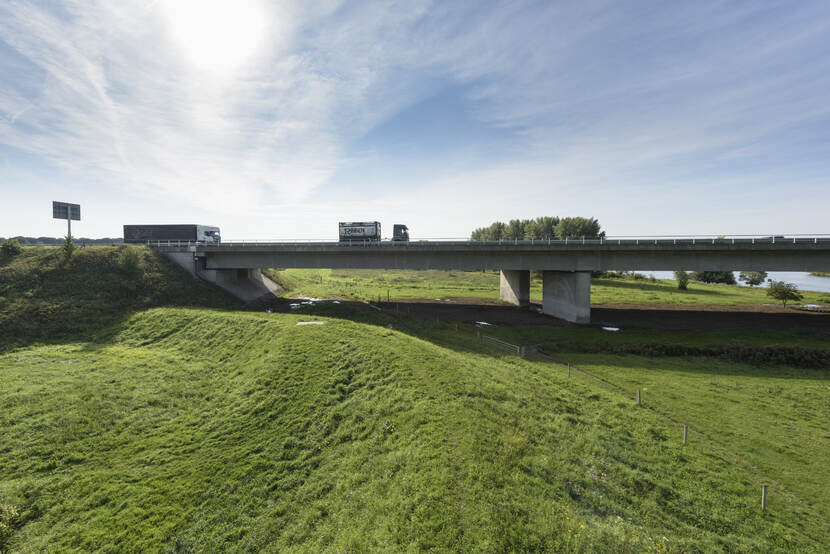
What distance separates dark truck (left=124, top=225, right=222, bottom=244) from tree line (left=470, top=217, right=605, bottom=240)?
76.3 m

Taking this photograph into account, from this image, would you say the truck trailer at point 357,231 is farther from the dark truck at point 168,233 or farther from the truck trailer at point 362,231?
the dark truck at point 168,233

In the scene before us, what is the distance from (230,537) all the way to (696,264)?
2362 inches

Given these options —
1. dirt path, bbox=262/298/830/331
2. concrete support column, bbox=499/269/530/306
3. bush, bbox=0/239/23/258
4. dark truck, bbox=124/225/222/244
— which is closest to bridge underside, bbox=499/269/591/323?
concrete support column, bbox=499/269/530/306

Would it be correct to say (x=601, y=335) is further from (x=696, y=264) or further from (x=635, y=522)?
(x=635, y=522)

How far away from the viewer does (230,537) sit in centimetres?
1234

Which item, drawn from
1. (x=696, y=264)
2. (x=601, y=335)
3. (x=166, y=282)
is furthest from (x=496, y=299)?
(x=166, y=282)

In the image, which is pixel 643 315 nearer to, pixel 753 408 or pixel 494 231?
pixel 753 408

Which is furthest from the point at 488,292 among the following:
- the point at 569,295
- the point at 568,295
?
the point at 569,295

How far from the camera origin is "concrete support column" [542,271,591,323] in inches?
1785

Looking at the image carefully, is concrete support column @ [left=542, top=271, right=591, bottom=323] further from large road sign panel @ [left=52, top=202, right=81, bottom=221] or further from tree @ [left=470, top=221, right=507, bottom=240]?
tree @ [left=470, top=221, right=507, bottom=240]

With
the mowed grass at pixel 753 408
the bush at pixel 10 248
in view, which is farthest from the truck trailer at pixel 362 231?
the bush at pixel 10 248

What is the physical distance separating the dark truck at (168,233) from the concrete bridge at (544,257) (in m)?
1.87

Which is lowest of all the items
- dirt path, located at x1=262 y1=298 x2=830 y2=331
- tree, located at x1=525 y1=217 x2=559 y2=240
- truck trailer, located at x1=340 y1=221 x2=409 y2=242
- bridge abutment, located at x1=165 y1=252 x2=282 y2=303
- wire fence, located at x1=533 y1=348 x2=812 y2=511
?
wire fence, located at x1=533 y1=348 x2=812 y2=511

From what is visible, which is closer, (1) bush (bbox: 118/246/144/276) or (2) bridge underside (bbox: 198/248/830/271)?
(2) bridge underside (bbox: 198/248/830/271)
